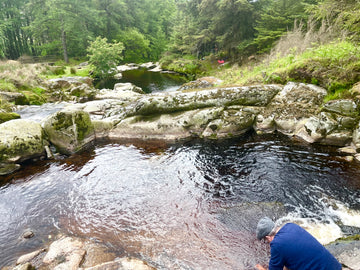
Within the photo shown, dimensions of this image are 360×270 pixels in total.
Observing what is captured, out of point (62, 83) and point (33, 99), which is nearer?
point (33, 99)

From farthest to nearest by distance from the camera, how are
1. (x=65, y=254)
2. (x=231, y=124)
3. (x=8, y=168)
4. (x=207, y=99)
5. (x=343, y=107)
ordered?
1. (x=207, y=99)
2. (x=231, y=124)
3. (x=8, y=168)
4. (x=343, y=107)
5. (x=65, y=254)

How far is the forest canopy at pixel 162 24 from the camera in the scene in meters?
18.2

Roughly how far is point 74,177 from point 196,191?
474 centimetres

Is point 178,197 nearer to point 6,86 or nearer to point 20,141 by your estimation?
point 20,141

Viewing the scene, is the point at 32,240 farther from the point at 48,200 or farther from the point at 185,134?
the point at 185,134

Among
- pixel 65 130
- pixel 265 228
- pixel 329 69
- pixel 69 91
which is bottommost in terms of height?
pixel 265 228

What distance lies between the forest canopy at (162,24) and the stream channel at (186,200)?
22.7 ft

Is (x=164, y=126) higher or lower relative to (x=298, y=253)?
lower

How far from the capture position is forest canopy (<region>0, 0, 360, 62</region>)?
18.2 metres

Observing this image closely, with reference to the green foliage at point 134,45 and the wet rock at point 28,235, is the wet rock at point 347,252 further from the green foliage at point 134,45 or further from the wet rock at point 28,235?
the green foliage at point 134,45

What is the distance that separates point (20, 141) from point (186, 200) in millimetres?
7609

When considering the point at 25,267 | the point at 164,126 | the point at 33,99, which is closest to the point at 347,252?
the point at 25,267

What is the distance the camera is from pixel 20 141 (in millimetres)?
8508

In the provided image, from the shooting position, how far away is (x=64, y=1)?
39125mm
